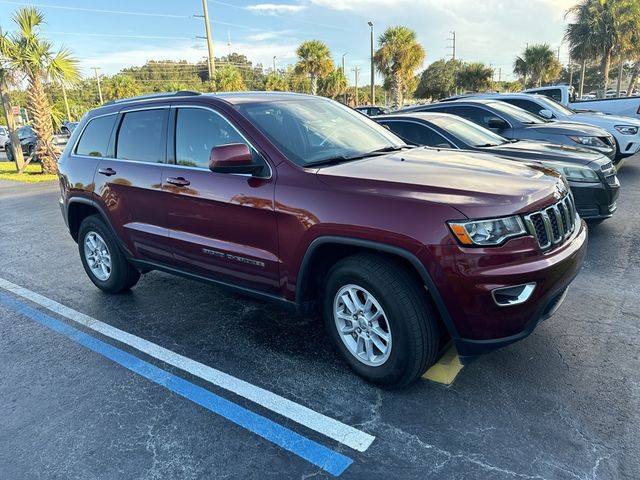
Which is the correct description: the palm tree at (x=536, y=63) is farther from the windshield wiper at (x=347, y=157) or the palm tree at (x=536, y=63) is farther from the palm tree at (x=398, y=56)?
the windshield wiper at (x=347, y=157)

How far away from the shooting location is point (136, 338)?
386cm

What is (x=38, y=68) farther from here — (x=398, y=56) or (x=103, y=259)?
(x=398, y=56)

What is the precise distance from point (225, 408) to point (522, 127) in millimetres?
6990

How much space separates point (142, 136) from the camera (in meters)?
4.18

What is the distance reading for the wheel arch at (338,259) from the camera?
258 centimetres

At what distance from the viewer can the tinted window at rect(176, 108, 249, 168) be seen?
11.6ft

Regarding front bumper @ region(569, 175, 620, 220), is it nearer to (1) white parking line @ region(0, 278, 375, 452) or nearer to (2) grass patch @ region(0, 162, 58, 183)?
(1) white parking line @ region(0, 278, 375, 452)

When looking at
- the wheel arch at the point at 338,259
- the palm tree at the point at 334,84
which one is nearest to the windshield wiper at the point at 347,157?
the wheel arch at the point at 338,259

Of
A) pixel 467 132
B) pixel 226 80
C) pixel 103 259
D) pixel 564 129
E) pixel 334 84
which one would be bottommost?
pixel 103 259

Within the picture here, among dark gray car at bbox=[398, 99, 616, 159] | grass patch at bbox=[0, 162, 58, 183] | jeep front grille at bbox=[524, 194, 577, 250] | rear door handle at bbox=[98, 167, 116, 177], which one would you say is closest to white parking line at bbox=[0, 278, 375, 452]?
rear door handle at bbox=[98, 167, 116, 177]

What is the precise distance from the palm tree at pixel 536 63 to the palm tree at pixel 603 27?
1445 cm

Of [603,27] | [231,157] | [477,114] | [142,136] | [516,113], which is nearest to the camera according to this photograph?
[231,157]

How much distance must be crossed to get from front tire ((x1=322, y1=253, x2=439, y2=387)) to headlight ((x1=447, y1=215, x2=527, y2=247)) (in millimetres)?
418

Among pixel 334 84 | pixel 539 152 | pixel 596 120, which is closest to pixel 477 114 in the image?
pixel 539 152
